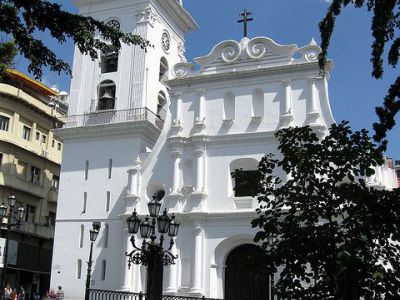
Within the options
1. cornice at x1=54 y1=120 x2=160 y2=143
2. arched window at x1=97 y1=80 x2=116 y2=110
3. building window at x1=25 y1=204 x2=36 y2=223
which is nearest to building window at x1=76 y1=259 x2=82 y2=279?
cornice at x1=54 y1=120 x2=160 y2=143

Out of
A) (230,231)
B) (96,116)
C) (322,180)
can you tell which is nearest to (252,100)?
(230,231)

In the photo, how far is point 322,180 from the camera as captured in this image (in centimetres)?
914

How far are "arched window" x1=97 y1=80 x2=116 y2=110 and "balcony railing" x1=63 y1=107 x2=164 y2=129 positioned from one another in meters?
0.84

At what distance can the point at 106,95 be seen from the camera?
32.3 m

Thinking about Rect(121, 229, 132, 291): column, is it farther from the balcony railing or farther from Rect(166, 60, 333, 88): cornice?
Rect(166, 60, 333, 88): cornice

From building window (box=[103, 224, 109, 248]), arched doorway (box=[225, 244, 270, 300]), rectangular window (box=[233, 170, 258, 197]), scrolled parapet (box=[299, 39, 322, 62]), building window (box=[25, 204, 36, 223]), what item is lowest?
arched doorway (box=[225, 244, 270, 300])

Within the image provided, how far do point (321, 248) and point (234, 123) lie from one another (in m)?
20.2

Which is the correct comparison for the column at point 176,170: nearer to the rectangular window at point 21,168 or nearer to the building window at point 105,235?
the building window at point 105,235

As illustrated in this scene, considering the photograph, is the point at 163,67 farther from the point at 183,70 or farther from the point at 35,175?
the point at 35,175

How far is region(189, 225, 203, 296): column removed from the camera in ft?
85.3

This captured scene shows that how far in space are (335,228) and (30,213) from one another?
1368 inches

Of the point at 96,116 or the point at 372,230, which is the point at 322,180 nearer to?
the point at 372,230

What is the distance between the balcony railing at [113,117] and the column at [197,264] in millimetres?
7458

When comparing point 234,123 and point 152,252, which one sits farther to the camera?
point 234,123
